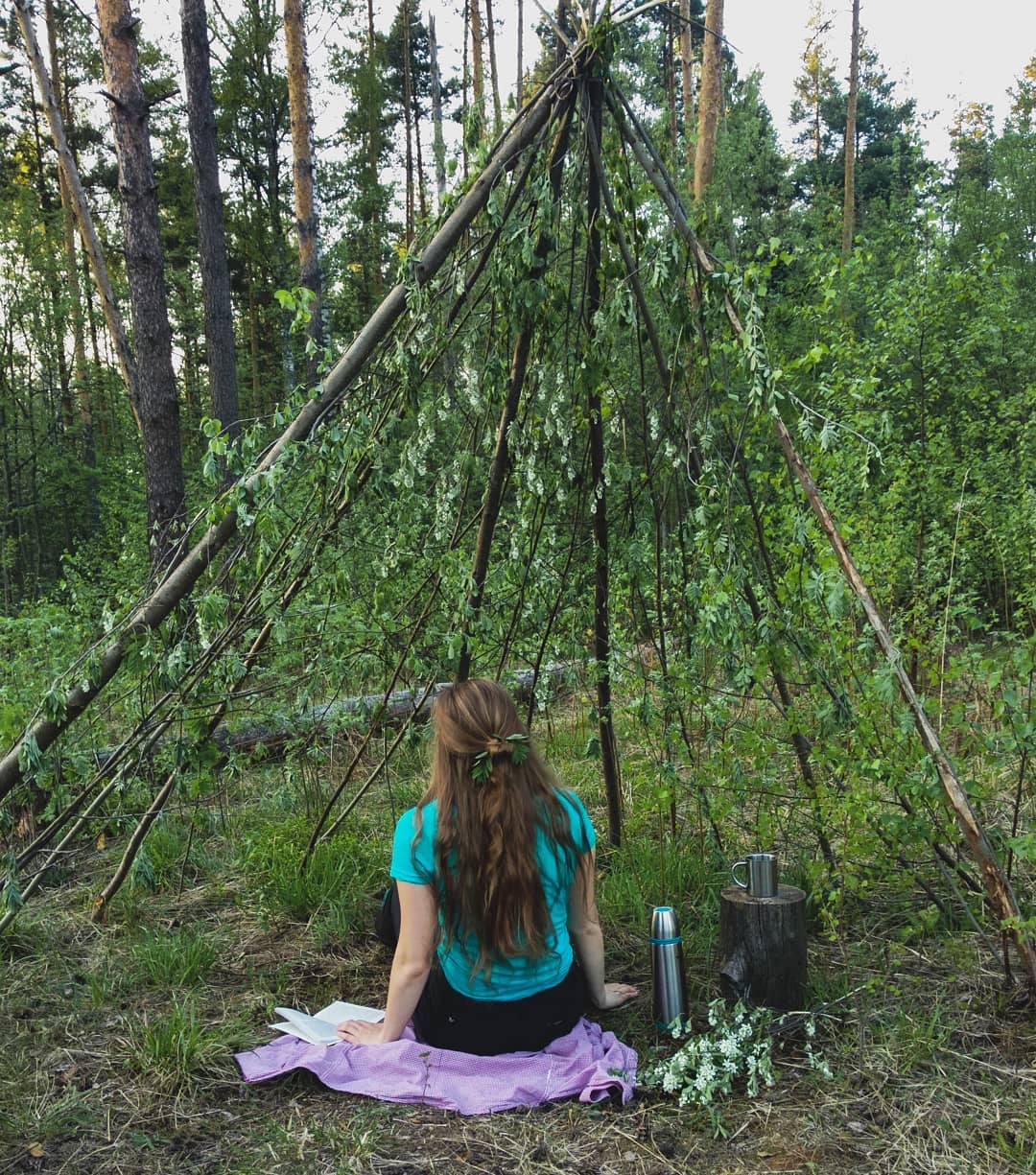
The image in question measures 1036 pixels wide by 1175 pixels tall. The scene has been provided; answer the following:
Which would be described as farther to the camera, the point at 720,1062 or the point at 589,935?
the point at 589,935

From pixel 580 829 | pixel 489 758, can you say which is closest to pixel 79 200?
pixel 489 758

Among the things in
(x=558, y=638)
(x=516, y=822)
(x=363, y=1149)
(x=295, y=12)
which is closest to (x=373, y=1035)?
(x=363, y=1149)

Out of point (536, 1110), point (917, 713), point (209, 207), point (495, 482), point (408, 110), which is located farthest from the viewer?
point (408, 110)

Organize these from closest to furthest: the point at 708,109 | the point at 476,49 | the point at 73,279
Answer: the point at 708,109 → the point at 73,279 → the point at 476,49

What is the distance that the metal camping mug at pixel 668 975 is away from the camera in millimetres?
2535

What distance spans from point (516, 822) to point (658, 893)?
110cm

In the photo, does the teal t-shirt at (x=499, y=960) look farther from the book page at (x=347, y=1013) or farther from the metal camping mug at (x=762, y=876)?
the metal camping mug at (x=762, y=876)

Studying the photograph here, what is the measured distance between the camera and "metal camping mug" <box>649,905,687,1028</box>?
2535 mm

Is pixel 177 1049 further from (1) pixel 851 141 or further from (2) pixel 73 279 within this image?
(1) pixel 851 141

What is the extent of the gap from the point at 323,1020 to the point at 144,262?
4.89 metres

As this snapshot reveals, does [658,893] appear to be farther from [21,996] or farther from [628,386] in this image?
[21,996]

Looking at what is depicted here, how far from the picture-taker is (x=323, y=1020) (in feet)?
8.66

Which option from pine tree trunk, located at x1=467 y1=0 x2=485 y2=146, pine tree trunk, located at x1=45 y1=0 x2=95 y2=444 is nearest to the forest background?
pine tree trunk, located at x1=45 y1=0 x2=95 y2=444

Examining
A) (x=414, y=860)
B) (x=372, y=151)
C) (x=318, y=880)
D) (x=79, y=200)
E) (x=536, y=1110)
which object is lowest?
(x=536, y=1110)
